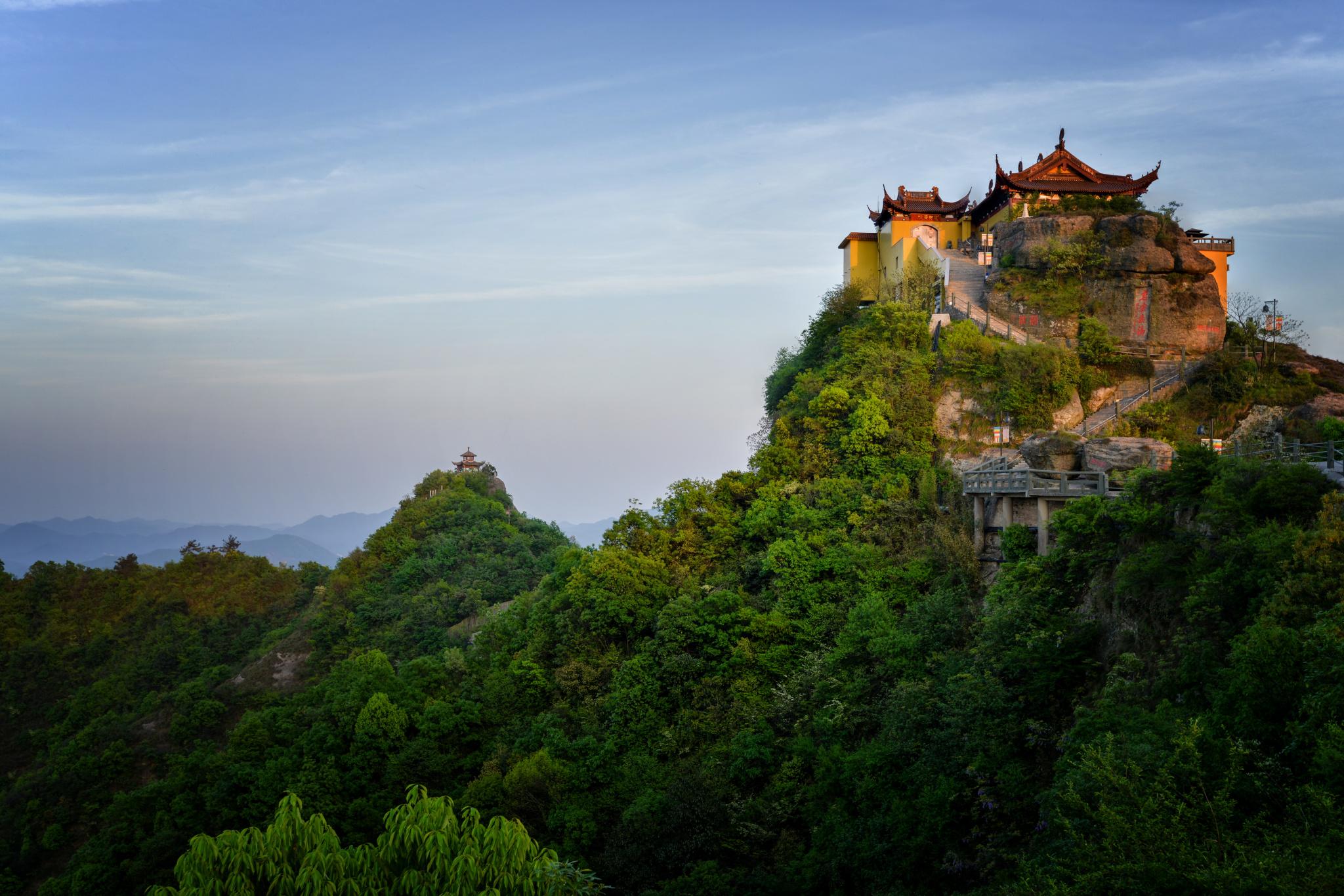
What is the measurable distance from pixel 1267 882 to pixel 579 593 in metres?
22.6

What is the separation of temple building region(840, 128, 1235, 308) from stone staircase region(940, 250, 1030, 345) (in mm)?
625

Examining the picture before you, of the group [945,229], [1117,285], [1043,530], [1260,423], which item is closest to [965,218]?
[945,229]

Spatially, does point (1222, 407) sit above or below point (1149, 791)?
above

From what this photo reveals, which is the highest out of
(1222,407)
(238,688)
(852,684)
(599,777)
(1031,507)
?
(1222,407)

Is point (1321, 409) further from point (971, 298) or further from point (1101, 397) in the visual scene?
point (971, 298)

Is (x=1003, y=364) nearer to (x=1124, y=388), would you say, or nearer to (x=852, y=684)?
(x=1124, y=388)

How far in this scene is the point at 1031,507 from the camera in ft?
77.6

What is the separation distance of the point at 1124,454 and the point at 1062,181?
15.9 m

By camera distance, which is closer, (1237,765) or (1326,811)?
(1326,811)

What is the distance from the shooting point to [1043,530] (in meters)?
21.2

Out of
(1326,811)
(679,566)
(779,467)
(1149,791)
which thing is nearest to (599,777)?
(679,566)

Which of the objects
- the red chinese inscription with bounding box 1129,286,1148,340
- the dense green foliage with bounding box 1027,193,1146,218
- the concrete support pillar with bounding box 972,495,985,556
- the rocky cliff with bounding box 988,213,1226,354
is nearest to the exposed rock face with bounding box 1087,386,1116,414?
the rocky cliff with bounding box 988,213,1226,354

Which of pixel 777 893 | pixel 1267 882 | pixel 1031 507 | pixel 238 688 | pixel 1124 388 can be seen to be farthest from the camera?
pixel 238 688

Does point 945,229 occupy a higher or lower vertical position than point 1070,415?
higher
